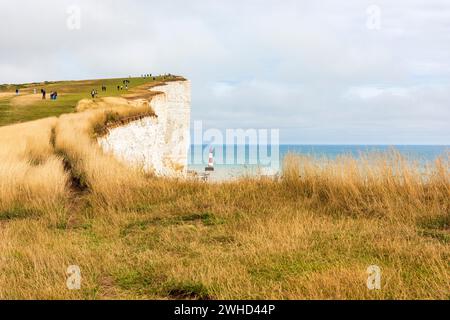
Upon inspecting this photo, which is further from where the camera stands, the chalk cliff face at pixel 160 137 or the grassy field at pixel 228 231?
the chalk cliff face at pixel 160 137

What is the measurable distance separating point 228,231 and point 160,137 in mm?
25764

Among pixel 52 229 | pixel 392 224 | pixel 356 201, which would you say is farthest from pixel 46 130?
pixel 392 224

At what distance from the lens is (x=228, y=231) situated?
785cm

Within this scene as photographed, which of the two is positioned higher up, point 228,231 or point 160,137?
point 160,137

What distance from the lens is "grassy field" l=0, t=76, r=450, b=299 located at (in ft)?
17.5

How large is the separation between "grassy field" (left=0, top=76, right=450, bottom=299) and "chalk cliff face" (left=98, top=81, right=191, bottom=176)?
3700 millimetres

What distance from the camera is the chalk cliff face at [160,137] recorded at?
71.9 feet

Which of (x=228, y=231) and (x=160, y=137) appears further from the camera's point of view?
(x=160, y=137)

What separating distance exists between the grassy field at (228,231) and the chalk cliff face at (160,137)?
3.70 metres

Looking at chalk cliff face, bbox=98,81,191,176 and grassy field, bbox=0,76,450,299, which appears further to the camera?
chalk cliff face, bbox=98,81,191,176

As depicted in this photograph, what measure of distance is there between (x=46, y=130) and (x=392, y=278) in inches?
630

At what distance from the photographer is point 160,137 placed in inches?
1300

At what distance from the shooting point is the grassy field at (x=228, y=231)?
5328mm
